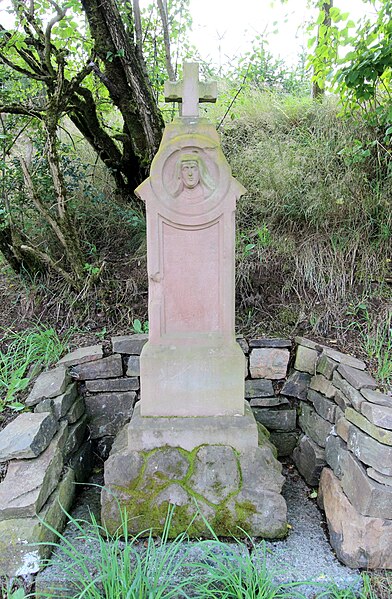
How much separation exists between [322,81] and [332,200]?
3.46 ft

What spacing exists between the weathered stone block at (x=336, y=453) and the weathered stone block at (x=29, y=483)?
1.57 m

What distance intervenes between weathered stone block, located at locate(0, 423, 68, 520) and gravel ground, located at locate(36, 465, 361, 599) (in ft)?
0.84

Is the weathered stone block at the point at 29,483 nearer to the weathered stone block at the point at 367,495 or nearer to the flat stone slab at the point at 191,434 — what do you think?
the flat stone slab at the point at 191,434

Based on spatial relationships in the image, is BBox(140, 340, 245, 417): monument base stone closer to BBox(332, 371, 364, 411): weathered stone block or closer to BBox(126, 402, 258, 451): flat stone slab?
BBox(126, 402, 258, 451): flat stone slab

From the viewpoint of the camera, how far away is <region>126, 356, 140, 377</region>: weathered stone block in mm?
3184

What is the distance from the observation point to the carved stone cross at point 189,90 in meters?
2.29

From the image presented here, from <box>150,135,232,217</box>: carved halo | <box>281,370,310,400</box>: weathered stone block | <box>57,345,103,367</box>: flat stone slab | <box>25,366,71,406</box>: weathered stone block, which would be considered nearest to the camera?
<box>150,135,232,217</box>: carved halo

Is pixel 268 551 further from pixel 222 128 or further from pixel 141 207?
pixel 222 128

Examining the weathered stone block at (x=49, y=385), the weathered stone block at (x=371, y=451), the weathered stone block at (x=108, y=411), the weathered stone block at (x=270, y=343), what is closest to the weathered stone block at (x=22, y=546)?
the weathered stone block at (x=49, y=385)

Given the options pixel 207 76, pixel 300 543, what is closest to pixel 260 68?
pixel 207 76

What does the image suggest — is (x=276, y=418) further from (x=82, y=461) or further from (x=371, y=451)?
(x=82, y=461)

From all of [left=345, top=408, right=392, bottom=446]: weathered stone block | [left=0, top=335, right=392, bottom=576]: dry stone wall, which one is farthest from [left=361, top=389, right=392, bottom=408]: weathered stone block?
[left=345, top=408, right=392, bottom=446]: weathered stone block

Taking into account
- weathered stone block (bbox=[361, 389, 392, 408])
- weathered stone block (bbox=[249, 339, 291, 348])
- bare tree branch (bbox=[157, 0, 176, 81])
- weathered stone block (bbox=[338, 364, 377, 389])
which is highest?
bare tree branch (bbox=[157, 0, 176, 81])

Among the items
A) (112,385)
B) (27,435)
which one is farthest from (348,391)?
(27,435)
